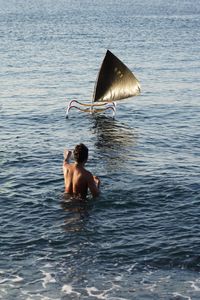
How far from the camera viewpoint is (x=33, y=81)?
46.9 metres

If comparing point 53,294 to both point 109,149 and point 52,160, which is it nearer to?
point 52,160

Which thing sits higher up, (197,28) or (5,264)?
(197,28)

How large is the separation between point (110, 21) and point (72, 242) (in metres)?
102

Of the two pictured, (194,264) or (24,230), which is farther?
(24,230)

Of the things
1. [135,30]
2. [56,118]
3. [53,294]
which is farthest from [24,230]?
[135,30]

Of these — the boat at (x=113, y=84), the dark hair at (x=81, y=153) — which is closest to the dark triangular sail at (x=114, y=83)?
the boat at (x=113, y=84)

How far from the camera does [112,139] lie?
30078 mm

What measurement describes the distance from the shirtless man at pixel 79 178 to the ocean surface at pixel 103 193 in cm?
52

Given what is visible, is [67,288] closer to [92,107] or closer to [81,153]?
[81,153]

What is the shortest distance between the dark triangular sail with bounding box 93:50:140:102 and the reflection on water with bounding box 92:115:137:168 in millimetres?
1944

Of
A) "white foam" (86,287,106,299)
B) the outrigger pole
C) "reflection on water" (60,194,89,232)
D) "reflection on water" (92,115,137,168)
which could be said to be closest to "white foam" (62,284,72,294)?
"white foam" (86,287,106,299)

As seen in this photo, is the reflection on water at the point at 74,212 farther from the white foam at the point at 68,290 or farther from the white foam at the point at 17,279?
the white foam at the point at 68,290

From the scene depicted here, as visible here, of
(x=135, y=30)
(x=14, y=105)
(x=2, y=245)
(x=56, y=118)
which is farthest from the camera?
(x=135, y=30)

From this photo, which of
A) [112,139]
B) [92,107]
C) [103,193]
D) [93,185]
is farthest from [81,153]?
[92,107]
